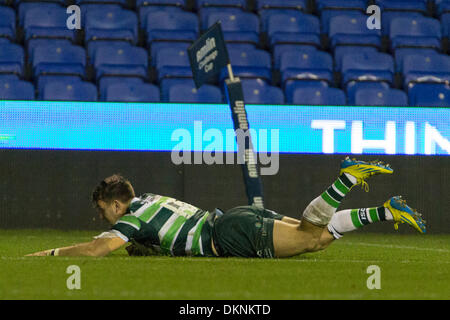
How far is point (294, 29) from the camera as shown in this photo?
49.6 ft

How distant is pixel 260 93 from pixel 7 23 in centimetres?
455

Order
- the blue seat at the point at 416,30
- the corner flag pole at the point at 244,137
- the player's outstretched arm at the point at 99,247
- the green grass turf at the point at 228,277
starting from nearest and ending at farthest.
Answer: the green grass turf at the point at 228,277, the player's outstretched arm at the point at 99,247, the corner flag pole at the point at 244,137, the blue seat at the point at 416,30

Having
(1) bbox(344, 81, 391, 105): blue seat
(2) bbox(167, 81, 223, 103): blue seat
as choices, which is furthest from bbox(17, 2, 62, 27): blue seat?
(1) bbox(344, 81, 391, 105): blue seat

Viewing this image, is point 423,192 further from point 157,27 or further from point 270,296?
point 270,296

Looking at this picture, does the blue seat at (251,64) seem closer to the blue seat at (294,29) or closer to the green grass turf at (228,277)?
the blue seat at (294,29)

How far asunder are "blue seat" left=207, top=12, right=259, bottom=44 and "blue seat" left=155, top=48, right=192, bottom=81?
3.21 ft

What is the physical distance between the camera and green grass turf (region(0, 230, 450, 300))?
15.1 feet

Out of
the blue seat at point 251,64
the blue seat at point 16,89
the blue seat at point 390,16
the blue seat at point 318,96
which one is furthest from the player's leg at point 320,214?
the blue seat at point 390,16

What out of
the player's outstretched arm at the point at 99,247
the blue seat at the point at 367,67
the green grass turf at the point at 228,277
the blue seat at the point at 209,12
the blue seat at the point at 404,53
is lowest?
the green grass turf at the point at 228,277

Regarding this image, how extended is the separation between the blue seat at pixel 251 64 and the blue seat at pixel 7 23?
140 inches

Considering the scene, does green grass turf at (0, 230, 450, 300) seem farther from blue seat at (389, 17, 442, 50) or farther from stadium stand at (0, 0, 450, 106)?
blue seat at (389, 17, 442, 50)

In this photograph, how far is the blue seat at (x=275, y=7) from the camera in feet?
50.3

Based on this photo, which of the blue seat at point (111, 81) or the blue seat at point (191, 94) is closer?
the blue seat at point (191, 94)

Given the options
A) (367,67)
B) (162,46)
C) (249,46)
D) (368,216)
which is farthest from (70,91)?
(368,216)
